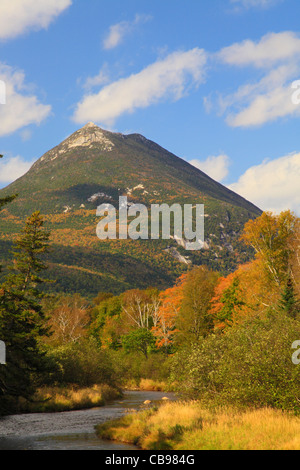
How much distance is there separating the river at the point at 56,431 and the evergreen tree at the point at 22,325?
2332 millimetres

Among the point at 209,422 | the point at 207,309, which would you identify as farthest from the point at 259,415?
the point at 207,309

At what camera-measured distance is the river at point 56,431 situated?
2241 centimetres

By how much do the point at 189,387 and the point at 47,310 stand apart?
5875 centimetres

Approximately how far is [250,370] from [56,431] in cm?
1236

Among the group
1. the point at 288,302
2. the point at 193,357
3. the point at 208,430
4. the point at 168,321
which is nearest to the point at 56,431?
the point at 193,357

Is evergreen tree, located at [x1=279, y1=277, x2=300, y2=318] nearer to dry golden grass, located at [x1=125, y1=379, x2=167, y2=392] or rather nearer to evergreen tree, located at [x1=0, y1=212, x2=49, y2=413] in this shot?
evergreen tree, located at [x1=0, y1=212, x2=49, y2=413]

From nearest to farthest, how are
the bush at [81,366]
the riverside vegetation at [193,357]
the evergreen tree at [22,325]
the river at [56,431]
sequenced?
1. the riverside vegetation at [193,357]
2. the river at [56,431]
3. the evergreen tree at [22,325]
4. the bush at [81,366]

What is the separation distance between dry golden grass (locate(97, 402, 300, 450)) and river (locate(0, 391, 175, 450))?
1317 mm

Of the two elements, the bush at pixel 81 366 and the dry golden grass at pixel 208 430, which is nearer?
the dry golden grass at pixel 208 430

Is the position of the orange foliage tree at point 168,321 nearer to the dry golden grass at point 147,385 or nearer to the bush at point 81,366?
the dry golden grass at point 147,385

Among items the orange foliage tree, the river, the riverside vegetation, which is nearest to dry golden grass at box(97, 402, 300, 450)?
the riverside vegetation

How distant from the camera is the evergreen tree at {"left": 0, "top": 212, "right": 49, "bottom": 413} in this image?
114 ft

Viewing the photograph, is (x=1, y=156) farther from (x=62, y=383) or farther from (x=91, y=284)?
(x=91, y=284)

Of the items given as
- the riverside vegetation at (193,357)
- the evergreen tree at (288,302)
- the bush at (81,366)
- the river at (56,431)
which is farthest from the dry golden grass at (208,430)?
the bush at (81,366)
